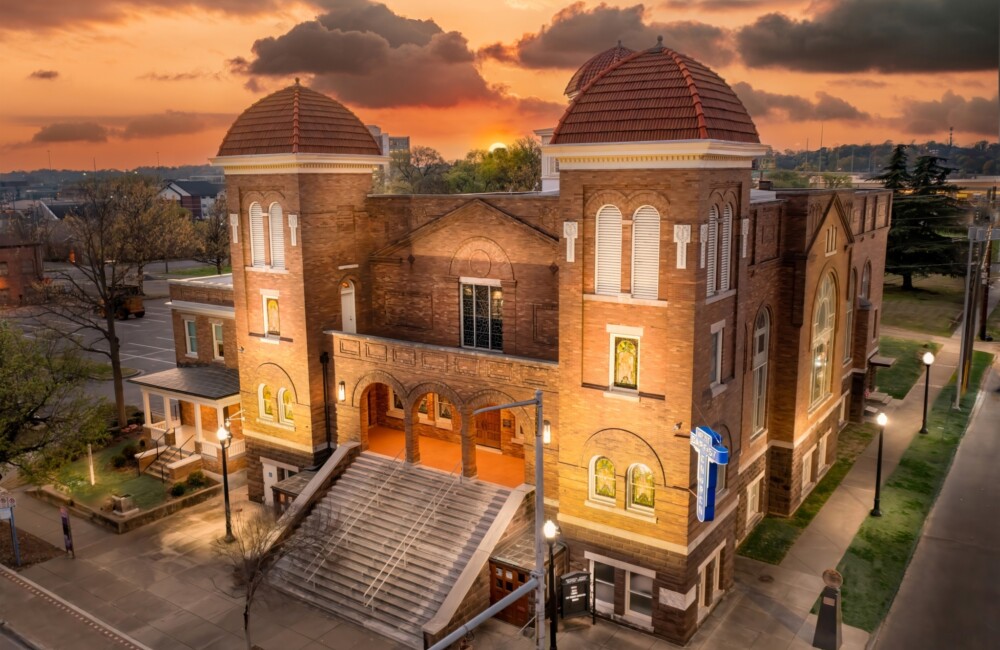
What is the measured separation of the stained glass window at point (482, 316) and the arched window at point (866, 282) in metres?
20.9

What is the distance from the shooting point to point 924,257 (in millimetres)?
70062

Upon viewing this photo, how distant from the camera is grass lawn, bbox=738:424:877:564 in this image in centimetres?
2427

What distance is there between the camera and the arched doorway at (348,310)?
27266 millimetres

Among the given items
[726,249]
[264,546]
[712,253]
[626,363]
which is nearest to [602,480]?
[626,363]

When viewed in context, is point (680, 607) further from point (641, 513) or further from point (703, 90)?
point (703, 90)

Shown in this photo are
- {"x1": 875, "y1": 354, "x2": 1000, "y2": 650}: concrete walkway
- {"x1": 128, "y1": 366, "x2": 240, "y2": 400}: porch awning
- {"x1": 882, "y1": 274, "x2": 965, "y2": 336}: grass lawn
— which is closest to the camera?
{"x1": 875, "y1": 354, "x2": 1000, "y2": 650}: concrete walkway

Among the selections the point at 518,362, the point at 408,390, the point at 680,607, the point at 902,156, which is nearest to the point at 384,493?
the point at 408,390

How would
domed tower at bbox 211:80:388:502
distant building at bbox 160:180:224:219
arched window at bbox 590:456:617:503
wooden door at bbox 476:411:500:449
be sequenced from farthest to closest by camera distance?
distant building at bbox 160:180:224:219 → wooden door at bbox 476:411:500:449 → domed tower at bbox 211:80:388:502 → arched window at bbox 590:456:617:503

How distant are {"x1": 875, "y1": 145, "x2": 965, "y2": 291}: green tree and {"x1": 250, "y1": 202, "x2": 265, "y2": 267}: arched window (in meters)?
60.4

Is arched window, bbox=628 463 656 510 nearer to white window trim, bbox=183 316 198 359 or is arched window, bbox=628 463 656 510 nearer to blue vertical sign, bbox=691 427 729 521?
blue vertical sign, bbox=691 427 729 521

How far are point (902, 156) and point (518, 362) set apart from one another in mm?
69076

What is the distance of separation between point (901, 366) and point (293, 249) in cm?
3877

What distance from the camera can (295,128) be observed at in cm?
2473

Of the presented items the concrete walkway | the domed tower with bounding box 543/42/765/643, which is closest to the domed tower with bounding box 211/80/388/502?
the domed tower with bounding box 543/42/765/643
